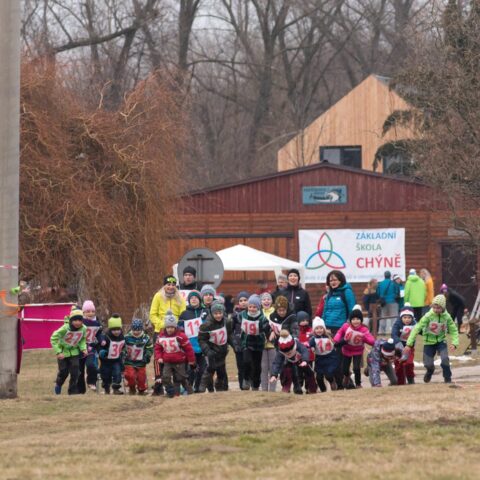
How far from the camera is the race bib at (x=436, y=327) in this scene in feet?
70.7

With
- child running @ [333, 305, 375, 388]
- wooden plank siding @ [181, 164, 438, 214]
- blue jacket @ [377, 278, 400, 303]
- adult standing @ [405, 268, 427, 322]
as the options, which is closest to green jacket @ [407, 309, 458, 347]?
child running @ [333, 305, 375, 388]

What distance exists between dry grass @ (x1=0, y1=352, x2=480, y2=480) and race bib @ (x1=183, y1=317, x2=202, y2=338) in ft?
8.04

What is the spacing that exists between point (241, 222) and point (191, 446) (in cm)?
3794

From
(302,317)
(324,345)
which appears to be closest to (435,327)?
(324,345)

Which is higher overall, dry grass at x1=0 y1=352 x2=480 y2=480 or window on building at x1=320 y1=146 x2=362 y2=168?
window on building at x1=320 y1=146 x2=362 y2=168

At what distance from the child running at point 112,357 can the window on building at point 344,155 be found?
43.0 metres

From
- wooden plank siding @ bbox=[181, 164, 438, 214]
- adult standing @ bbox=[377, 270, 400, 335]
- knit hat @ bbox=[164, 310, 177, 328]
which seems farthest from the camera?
wooden plank siding @ bbox=[181, 164, 438, 214]

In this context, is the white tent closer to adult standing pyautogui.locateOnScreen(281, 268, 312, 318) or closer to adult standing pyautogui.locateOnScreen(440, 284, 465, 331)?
adult standing pyautogui.locateOnScreen(440, 284, 465, 331)

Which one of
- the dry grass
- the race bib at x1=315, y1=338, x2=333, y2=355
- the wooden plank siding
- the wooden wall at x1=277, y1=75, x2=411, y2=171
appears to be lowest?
the dry grass

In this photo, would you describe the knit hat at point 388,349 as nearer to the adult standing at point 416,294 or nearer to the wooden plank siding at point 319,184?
the adult standing at point 416,294

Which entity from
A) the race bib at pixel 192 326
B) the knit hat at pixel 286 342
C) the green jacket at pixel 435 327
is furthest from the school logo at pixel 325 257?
the knit hat at pixel 286 342

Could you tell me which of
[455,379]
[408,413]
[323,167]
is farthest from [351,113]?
[408,413]

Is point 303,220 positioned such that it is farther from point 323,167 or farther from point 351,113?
point 351,113

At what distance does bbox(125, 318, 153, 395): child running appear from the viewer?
21594mm
